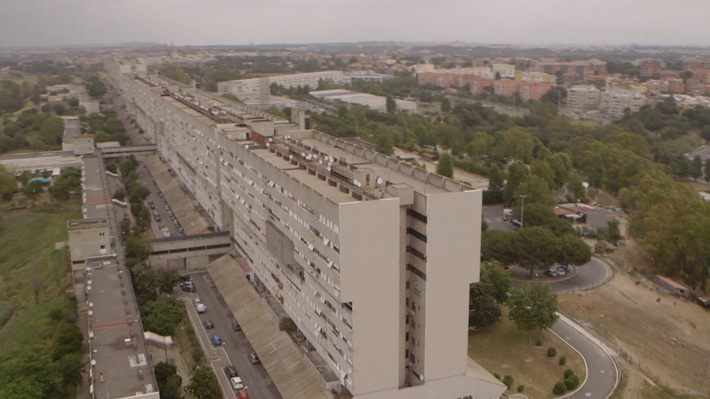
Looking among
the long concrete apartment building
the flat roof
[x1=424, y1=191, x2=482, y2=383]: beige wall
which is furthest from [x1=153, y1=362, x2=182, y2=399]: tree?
[x1=424, y1=191, x2=482, y2=383]: beige wall

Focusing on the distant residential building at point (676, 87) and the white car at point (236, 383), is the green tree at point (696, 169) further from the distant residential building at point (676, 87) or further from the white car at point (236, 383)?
the distant residential building at point (676, 87)

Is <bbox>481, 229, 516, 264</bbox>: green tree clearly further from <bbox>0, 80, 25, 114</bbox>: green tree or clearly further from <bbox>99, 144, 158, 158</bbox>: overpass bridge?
<bbox>0, 80, 25, 114</bbox>: green tree

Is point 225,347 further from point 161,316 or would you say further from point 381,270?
point 381,270

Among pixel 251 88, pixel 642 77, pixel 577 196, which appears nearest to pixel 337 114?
pixel 251 88

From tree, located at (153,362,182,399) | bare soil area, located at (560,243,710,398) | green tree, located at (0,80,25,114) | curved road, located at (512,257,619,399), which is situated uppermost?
green tree, located at (0,80,25,114)

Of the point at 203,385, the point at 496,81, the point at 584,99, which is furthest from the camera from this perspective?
the point at 496,81

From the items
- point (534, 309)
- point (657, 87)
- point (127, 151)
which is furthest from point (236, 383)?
point (657, 87)
